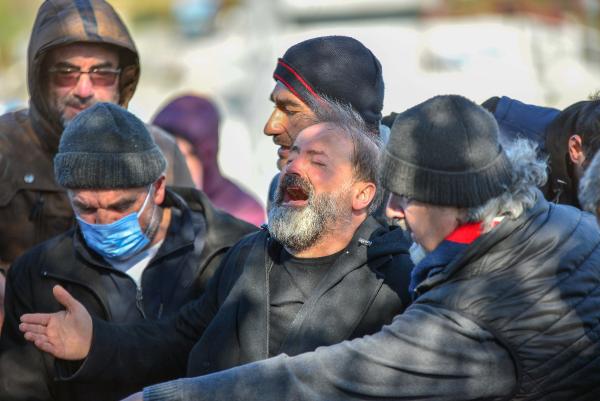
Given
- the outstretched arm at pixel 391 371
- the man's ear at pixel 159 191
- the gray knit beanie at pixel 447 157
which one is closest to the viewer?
the outstretched arm at pixel 391 371

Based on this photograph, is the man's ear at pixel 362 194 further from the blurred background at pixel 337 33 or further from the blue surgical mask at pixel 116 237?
the blurred background at pixel 337 33

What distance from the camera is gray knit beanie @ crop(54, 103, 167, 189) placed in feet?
16.0

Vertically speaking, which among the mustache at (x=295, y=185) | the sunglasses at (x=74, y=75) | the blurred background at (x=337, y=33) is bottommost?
the blurred background at (x=337, y=33)

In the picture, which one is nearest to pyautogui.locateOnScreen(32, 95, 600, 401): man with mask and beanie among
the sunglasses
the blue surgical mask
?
the blue surgical mask

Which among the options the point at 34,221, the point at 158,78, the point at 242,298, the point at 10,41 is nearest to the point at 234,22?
the point at 158,78

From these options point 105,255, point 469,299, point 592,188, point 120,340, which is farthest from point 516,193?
point 105,255

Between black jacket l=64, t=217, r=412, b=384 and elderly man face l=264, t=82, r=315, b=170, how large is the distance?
555 mm

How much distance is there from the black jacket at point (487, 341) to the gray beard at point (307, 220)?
2.27 ft

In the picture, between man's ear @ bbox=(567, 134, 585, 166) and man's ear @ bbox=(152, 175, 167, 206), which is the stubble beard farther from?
man's ear @ bbox=(567, 134, 585, 166)

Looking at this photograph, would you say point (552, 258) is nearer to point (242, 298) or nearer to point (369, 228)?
point (369, 228)

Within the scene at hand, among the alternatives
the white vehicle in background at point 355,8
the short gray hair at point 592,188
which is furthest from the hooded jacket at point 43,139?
the white vehicle in background at point 355,8

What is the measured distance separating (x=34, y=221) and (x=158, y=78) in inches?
669

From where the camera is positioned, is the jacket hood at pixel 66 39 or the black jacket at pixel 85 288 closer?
the black jacket at pixel 85 288

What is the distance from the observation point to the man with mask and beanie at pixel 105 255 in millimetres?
4906
